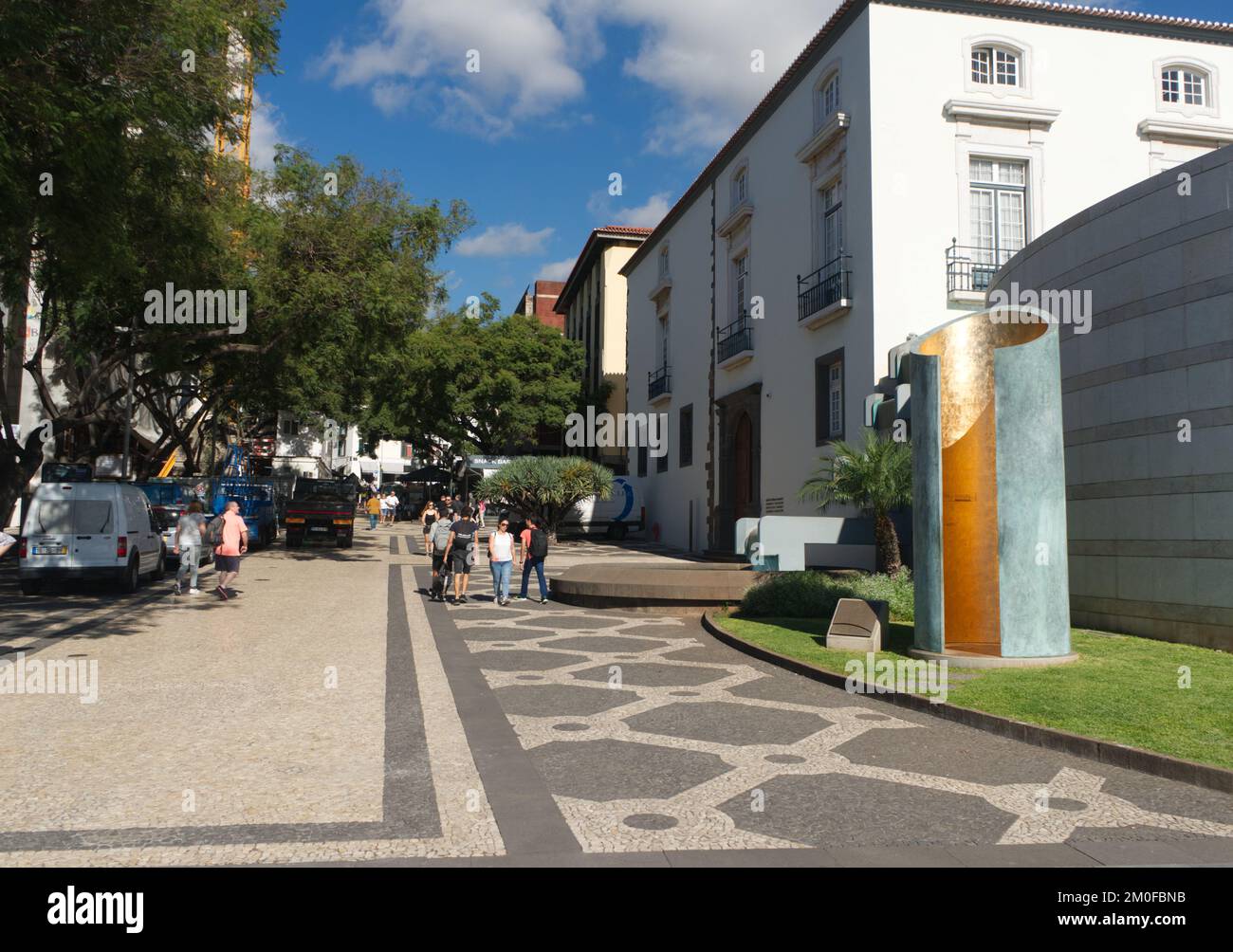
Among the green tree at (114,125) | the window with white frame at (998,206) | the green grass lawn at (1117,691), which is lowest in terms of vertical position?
the green grass lawn at (1117,691)

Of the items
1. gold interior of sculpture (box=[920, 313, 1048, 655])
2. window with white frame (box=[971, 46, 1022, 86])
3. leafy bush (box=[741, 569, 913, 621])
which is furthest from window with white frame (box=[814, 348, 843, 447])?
→ gold interior of sculpture (box=[920, 313, 1048, 655])

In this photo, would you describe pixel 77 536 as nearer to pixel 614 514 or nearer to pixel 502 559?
pixel 502 559

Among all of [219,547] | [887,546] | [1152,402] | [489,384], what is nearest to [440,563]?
[219,547]

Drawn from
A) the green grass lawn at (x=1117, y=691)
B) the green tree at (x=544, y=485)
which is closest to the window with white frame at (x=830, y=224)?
the green grass lawn at (x=1117, y=691)

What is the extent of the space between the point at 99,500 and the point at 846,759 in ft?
48.5

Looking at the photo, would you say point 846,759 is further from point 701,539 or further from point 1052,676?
point 701,539

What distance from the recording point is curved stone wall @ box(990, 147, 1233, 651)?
10984 mm

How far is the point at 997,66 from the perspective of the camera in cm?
2144

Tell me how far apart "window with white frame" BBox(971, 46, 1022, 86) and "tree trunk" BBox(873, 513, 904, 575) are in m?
11.4

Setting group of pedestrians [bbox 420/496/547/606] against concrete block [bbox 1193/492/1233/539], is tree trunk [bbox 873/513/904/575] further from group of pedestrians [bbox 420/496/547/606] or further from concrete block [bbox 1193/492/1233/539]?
group of pedestrians [bbox 420/496/547/606]

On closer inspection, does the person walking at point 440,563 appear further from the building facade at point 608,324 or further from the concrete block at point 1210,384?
the building facade at point 608,324

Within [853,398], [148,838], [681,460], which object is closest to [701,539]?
[681,460]

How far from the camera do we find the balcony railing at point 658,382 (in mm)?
37375

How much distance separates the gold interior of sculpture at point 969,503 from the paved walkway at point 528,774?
1.90m
